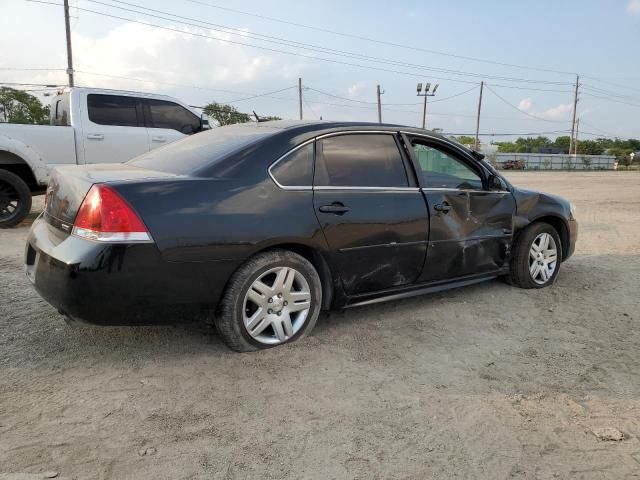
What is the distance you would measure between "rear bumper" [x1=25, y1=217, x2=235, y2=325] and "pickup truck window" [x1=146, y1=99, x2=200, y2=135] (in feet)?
19.4

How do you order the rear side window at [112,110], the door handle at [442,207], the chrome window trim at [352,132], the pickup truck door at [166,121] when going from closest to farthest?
the chrome window trim at [352,132], the door handle at [442,207], the rear side window at [112,110], the pickup truck door at [166,121]

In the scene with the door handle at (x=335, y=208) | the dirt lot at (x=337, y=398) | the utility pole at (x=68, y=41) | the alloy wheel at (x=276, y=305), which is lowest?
the dirt lot at (x=337, y=398)

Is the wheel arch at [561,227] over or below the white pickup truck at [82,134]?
below

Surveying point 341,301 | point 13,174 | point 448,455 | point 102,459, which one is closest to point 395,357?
point 341,301

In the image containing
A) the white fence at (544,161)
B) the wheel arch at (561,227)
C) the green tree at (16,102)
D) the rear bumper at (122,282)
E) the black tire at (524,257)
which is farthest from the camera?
the white fence at (544,161)

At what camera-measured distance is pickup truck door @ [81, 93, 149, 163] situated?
26.0 feet

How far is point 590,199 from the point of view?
15.1 m

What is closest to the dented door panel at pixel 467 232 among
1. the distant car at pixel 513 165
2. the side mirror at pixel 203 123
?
the side mirror at pixel 203 123

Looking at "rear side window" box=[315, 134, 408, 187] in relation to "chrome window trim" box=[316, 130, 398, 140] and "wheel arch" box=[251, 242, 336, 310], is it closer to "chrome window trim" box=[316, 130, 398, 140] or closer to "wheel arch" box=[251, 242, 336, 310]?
"chrome window trim" box=[316, 130, 398, 140]

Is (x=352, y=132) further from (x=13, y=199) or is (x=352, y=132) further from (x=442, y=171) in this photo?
(x=13, y=199)

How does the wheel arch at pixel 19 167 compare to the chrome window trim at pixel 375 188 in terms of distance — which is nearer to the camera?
the chrome window trim at pixel 375 188

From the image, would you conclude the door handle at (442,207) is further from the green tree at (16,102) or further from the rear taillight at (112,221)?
the green tree at (16,102)

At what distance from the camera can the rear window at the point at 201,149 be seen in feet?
10.9

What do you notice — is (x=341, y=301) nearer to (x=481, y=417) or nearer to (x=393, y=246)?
(x=393, y=246)
